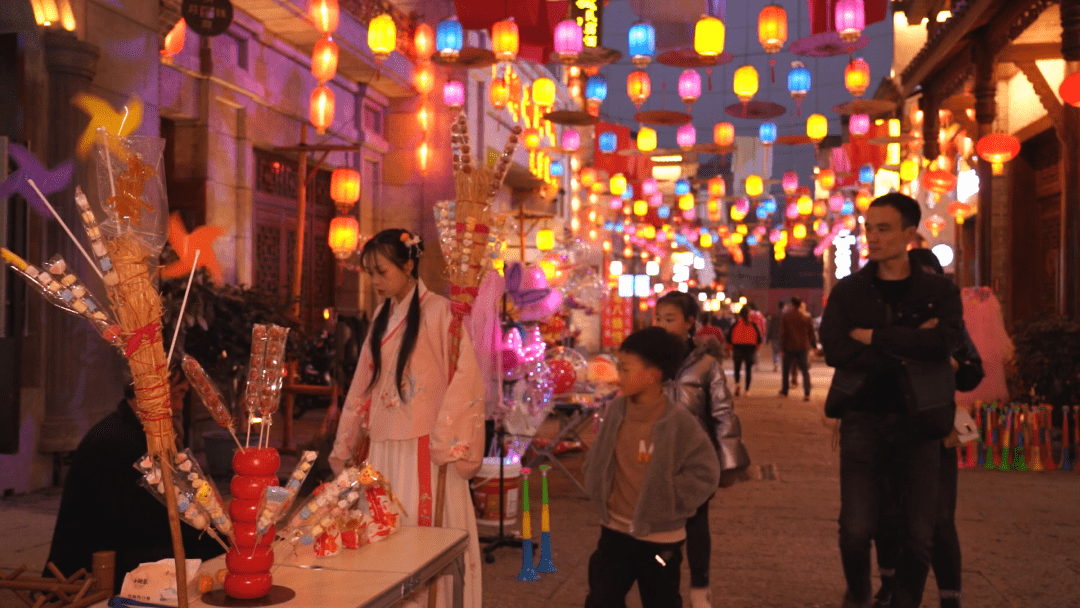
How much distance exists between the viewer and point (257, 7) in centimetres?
1175

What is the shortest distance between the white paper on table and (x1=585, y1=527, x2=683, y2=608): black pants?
64.4 inches

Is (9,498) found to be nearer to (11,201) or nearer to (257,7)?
(11,201)

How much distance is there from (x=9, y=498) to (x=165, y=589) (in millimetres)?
5572

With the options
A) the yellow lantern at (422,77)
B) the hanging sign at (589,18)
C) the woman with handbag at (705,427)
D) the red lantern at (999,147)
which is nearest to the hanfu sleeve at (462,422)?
the woman with handbag at (705,427)

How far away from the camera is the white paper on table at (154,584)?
8.34 ft

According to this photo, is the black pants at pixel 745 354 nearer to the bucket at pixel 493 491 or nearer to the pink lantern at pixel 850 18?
the pink lantern at pixel 850 18

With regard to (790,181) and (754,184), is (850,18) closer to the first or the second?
(754,184)

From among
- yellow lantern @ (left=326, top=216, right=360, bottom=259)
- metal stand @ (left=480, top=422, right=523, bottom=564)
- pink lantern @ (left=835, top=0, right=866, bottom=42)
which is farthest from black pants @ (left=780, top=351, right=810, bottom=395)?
metal stand @ (left=480, top=422, right=523, bottom=564)

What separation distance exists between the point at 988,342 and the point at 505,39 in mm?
6145

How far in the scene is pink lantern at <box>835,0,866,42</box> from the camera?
9.58 m

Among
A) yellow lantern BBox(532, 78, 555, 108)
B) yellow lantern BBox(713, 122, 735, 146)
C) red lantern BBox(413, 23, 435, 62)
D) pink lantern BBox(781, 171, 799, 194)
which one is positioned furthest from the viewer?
pink lantern BBox(781, 171, 799, 194)

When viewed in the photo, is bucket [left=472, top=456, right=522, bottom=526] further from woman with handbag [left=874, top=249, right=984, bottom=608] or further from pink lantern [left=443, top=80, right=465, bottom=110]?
pink lantern [left=443, top=80, right=465, bottom=110]

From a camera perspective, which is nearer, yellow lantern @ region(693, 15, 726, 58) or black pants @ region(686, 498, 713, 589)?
black pants @ region(686, 498, 713, 589)

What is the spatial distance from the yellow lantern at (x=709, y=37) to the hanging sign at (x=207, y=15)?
16.0 ft
